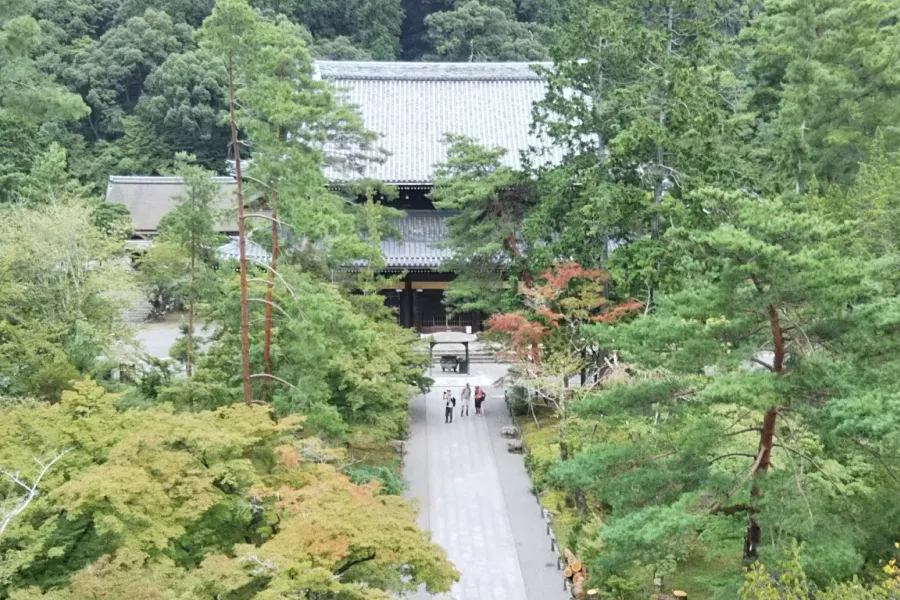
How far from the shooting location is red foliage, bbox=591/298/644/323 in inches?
806

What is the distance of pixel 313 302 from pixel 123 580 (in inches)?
268

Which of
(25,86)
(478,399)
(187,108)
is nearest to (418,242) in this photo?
(478,399)

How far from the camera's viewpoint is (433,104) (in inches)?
1344

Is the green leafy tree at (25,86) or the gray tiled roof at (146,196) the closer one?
Result: the green leafy tree at (25,86)

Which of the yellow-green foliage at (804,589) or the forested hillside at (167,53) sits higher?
the forested hillside at (167,53)

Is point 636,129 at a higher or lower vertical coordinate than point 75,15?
lower

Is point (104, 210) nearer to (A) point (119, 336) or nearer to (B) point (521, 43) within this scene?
(A) point (119, 336)

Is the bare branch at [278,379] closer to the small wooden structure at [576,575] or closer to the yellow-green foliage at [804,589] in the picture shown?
→ the small wooden structure at [576,575]

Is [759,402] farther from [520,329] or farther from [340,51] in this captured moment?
[340,51]

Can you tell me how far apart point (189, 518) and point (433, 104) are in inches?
989

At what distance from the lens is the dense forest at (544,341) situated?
11.0 m

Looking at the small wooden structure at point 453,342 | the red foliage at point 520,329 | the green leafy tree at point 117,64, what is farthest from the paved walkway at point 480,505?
the green leafy tree at point 117,64

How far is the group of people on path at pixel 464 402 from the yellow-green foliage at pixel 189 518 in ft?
36.9

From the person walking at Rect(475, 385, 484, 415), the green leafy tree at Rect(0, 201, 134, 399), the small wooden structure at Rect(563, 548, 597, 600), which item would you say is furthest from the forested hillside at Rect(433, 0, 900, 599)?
the green leafy tree at Rect(0, 201, 134, 399)
